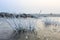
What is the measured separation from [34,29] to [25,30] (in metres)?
0.23

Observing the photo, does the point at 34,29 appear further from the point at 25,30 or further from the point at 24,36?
the point at 24,36

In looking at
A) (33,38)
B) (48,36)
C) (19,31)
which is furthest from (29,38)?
(19,31)

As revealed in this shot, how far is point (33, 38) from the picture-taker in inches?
159

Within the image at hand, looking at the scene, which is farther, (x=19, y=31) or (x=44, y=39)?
(x=19, y=31)

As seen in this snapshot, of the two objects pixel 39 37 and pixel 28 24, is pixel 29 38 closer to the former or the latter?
pixel 39 37

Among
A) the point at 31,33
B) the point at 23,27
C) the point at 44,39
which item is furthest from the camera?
the point at 23,27

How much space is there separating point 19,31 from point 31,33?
14.8 inches

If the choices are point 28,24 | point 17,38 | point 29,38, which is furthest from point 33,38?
point 28,24

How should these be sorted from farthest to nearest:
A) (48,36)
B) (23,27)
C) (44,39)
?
(23,27) → (48,36) → (44,39)

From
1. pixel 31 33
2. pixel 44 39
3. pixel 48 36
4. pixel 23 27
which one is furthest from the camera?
pixel 23 27

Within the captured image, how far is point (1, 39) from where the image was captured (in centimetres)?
407

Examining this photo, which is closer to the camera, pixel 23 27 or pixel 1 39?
pixel 1 39

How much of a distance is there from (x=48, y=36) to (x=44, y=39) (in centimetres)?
29

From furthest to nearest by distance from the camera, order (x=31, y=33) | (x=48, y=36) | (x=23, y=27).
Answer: (x=23, y=27), (x=31, y=33), (x=48, y=36)
